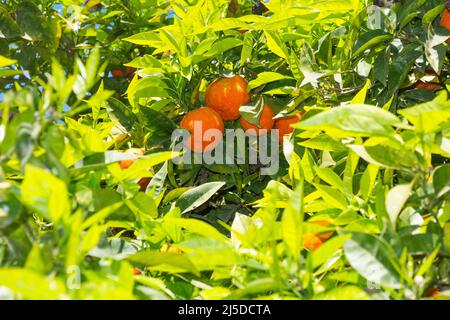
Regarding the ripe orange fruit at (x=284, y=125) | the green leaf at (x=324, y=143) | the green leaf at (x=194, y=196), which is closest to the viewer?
the green leaf at (x=324, y=143)

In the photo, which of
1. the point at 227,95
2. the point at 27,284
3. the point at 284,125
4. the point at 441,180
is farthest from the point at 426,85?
the point at 27,284

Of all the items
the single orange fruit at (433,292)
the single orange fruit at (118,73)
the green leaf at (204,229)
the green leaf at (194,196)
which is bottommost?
the green leaf at (194,196)

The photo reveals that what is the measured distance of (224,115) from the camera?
5.73 feet

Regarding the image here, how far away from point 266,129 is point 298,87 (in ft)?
0.47

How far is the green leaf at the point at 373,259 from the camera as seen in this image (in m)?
0.82

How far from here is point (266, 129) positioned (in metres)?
1.73

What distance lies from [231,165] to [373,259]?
91cm

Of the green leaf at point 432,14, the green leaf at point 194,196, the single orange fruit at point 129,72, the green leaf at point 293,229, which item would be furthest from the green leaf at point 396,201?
the single orange fruit at point 129,72

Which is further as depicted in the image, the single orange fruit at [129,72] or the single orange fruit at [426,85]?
the single orange fruit at [129,72]

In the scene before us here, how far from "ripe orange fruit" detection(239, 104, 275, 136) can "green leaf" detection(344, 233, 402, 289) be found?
0.86 m

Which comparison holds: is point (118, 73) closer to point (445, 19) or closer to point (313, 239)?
point (445, 19)

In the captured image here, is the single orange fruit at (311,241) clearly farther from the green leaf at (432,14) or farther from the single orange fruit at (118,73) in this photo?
the single orange fruit at (118,73)

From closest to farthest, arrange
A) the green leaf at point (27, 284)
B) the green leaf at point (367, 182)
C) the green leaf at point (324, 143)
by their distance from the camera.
Result: the green leaf at point (27, 284) → the green leaf at point (367, 182) → the green leaf at point (324, 143)

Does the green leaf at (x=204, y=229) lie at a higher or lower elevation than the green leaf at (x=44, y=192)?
lower
